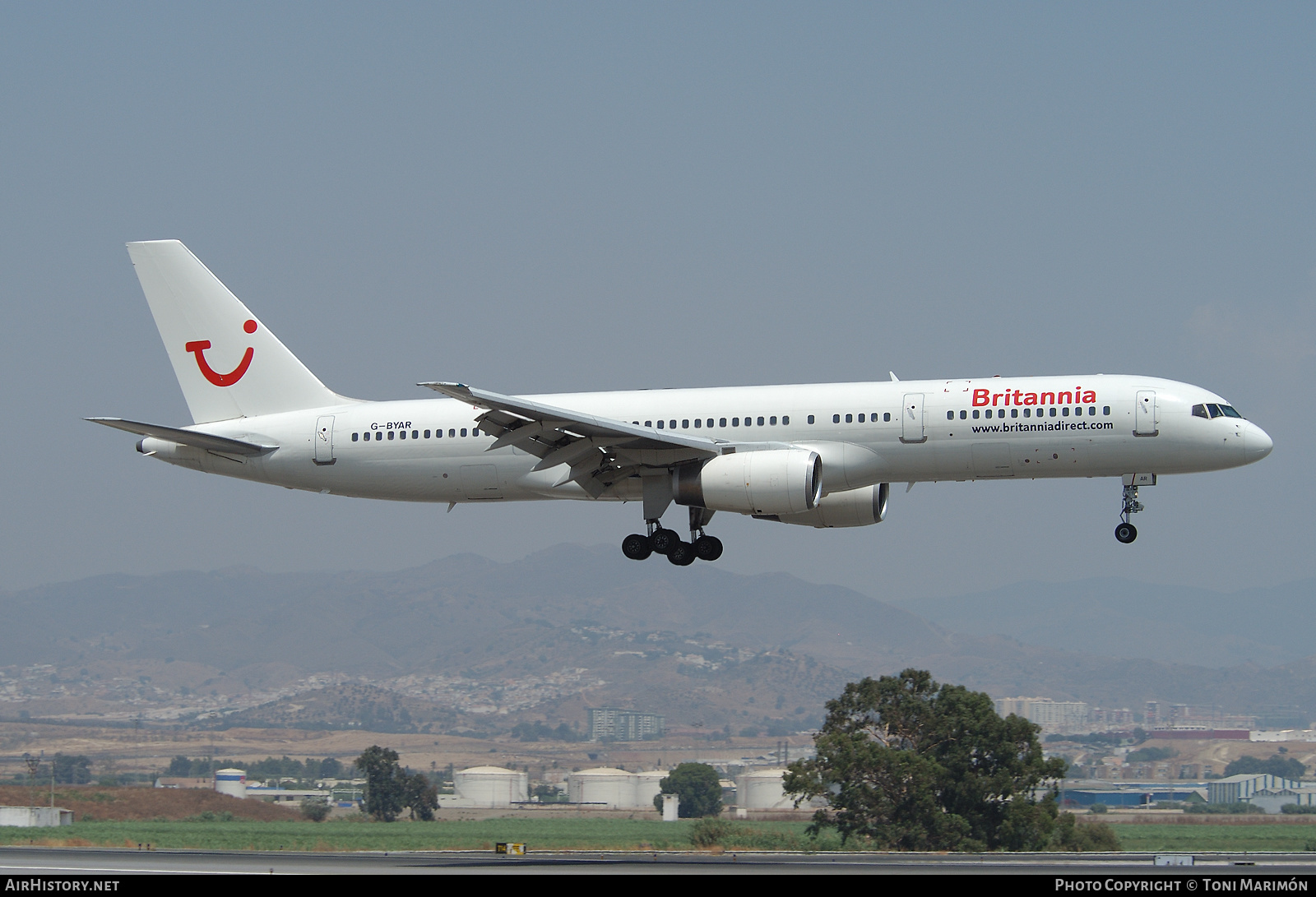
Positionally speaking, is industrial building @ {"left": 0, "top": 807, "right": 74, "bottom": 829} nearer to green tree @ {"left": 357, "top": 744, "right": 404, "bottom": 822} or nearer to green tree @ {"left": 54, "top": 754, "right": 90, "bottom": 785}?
green tree @ {"left": 357, "top": 744, "right": 404, "bottom": 822}

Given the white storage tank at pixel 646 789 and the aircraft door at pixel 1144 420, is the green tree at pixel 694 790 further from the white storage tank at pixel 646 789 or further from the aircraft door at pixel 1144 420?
the aircraft door at pixel 1144 420

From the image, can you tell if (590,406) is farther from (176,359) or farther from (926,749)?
(926,749)

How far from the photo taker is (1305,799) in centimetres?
17825

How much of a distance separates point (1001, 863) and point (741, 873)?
11.1 meters

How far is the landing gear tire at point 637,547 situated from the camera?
44.3 metres

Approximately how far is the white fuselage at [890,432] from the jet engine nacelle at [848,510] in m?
2.94

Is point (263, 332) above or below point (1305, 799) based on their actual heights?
above

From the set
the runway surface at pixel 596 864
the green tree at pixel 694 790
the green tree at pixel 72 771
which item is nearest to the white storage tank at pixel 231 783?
the green tree at pixel 72 771

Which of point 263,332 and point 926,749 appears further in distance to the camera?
point 926,749

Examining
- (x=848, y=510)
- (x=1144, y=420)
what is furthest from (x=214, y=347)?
(x=1144, y=420)

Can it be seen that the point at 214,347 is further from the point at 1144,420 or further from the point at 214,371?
the point at 1144,420

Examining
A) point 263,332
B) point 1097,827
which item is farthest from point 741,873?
point 1097,827

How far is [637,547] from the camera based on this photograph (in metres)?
44.7
